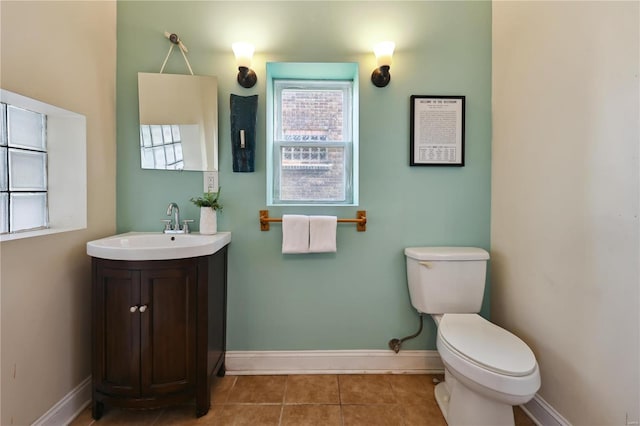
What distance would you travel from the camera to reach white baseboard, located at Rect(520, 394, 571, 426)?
122 cm

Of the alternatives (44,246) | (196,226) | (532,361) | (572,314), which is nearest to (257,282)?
(196,226)

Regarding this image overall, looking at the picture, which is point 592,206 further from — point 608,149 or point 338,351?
point 338,351

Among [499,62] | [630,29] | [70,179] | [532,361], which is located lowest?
[532,361]

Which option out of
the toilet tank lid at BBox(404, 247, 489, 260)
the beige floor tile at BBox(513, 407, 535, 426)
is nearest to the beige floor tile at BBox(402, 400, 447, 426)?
the beige floor tile at BBox(513, 407, 535, 426)

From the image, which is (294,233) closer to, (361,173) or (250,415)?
(361,173)

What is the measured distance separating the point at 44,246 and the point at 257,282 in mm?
996

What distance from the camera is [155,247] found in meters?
1.24

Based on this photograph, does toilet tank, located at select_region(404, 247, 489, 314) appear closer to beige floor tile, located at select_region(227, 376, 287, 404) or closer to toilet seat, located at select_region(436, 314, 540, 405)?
toilet seat, located at select_region(436, 314, 540, 405)

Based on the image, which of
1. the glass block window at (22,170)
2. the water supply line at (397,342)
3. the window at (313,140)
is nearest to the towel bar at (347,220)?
the window at (313,140)

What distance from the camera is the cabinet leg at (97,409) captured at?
1290 millimetres

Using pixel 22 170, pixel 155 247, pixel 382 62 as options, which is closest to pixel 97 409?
pixel 155 247

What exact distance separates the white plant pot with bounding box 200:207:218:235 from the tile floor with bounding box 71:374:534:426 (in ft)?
2.92

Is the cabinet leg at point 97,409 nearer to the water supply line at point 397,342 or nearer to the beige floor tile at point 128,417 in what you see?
the beige floor tile at point 128,417

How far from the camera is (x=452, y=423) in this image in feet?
4.13
